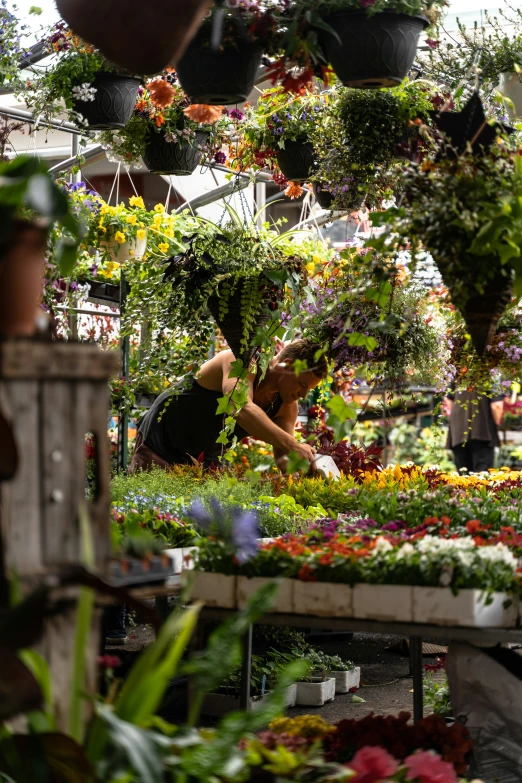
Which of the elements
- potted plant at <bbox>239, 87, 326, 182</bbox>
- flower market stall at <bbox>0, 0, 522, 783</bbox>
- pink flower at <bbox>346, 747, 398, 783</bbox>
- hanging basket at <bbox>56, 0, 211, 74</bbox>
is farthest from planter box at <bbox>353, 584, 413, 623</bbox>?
potted plant at <bbox>239, 87, 326, 182</bbox>

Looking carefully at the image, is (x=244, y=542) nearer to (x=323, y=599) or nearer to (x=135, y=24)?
(x=323, y=599)

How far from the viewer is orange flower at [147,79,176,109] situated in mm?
3662

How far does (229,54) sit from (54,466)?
4.60 ft

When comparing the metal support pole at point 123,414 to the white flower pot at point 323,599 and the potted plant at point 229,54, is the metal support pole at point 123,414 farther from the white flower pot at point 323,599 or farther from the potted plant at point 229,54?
the white flower pot at point 323,599

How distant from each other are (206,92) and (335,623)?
1400mm

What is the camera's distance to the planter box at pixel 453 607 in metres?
2.24

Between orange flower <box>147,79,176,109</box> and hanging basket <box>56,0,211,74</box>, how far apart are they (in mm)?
1575

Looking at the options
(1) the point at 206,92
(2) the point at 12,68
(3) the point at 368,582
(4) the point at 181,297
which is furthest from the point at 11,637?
(2) the point at 12,68

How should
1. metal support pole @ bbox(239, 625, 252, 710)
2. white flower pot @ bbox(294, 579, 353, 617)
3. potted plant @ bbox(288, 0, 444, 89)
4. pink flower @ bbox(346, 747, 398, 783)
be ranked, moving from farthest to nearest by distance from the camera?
1. metal support pole @ bbox(239, 625, 252, 710)
2. potted plant @ bbox(288, 0, 444, 89)
3. white flower pot @ bbox(294, 579, 353, 617)
4. pink flower @ bbox(346, 747, 398, 783)

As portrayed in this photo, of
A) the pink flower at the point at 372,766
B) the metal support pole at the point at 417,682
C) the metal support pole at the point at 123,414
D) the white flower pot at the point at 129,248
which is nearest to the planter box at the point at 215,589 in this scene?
the pink flower at the point at 372,766

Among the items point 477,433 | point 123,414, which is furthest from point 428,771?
point 477,433

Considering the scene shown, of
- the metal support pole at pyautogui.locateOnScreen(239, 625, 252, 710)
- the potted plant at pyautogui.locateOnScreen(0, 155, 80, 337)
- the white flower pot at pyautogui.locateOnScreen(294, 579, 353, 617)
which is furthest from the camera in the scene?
the metal support pole at pyautogui.locateOnScreen(239, 625, 252, 710)

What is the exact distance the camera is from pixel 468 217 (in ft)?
7.25

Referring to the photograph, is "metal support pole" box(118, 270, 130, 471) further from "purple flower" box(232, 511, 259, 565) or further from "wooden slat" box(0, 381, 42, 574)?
"wooden slat" box(0, 381, 42, 574)
